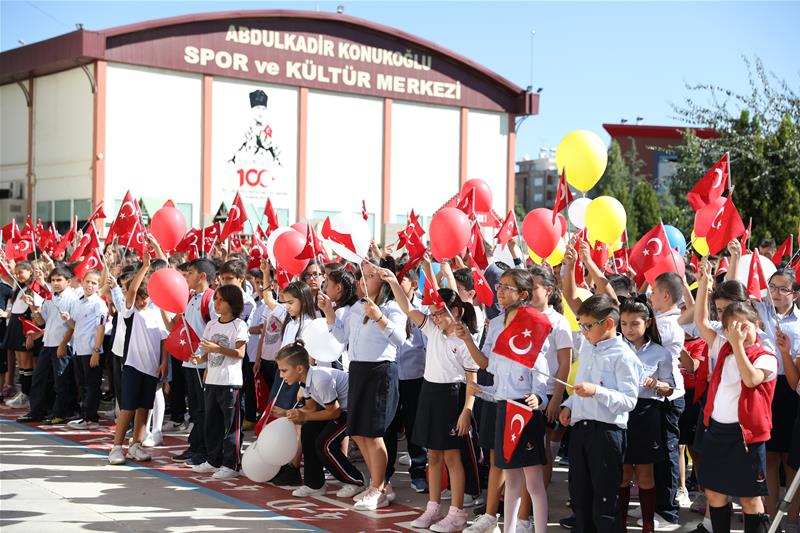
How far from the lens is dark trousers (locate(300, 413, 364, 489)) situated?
25.7 feet

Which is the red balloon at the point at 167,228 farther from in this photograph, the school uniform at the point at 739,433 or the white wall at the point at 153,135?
the white wall at the point at 153,135

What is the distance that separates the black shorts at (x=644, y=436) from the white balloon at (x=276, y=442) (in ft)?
9.46

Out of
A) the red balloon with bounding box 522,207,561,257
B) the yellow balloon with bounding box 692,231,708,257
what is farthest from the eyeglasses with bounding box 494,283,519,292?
the yellow balloon with bounding box 692,231,708,257

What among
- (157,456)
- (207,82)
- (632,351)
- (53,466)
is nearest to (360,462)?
(157,456)

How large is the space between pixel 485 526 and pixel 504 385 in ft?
3.36

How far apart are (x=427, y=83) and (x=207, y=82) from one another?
29.2 feet

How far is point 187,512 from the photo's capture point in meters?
7.15

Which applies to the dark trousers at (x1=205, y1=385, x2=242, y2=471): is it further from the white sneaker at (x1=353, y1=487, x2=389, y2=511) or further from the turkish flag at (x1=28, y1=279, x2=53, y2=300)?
the turkish flag at (x1=28, y1=279, x2=53, y2=300)

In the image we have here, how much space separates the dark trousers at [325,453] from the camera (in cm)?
785

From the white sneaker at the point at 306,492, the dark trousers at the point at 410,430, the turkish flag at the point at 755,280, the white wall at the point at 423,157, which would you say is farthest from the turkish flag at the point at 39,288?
the white wall at the point at 423,157

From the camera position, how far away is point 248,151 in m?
31.4

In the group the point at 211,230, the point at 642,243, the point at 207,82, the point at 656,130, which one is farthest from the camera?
the point at 656,130

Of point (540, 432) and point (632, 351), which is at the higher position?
point (632, 351)

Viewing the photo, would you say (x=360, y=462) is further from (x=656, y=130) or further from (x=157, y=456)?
(x=656, y=130)
